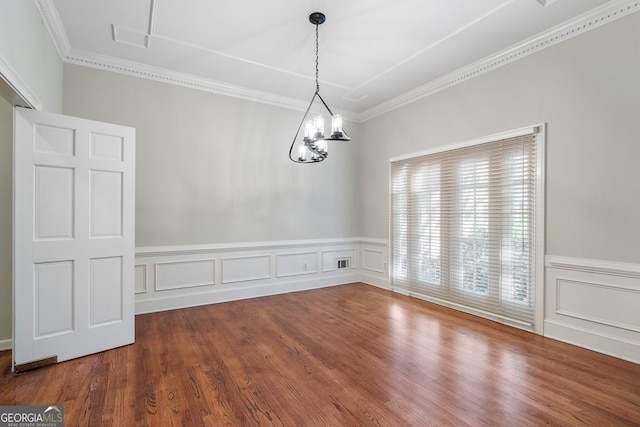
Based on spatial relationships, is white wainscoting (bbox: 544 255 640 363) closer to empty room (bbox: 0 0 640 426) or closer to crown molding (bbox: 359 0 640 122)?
empty room (bbox: 0 0 640 426)

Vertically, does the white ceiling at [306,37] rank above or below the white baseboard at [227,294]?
above

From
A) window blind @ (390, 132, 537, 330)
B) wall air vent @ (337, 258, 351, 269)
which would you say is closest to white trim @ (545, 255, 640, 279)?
window blind @ (390, 132, 537, 330)

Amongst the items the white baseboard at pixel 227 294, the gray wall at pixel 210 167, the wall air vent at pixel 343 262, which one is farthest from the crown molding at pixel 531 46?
the white baseboard at pixel 227 294

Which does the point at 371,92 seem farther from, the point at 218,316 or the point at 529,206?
the point at 218,316

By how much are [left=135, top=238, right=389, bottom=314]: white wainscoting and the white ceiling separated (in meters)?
2.46

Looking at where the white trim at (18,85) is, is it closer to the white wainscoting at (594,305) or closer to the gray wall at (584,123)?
the gray wall at (584,123)

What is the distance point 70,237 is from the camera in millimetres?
2814

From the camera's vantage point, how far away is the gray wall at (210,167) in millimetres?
4023

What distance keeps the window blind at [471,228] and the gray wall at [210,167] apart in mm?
1406

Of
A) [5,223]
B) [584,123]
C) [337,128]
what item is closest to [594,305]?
[584,123]

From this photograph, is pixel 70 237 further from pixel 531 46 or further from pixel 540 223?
pixel 531 46

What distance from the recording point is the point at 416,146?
4855mm

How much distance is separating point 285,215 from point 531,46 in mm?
3905

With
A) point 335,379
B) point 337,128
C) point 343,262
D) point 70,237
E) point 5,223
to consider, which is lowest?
point 335,379
